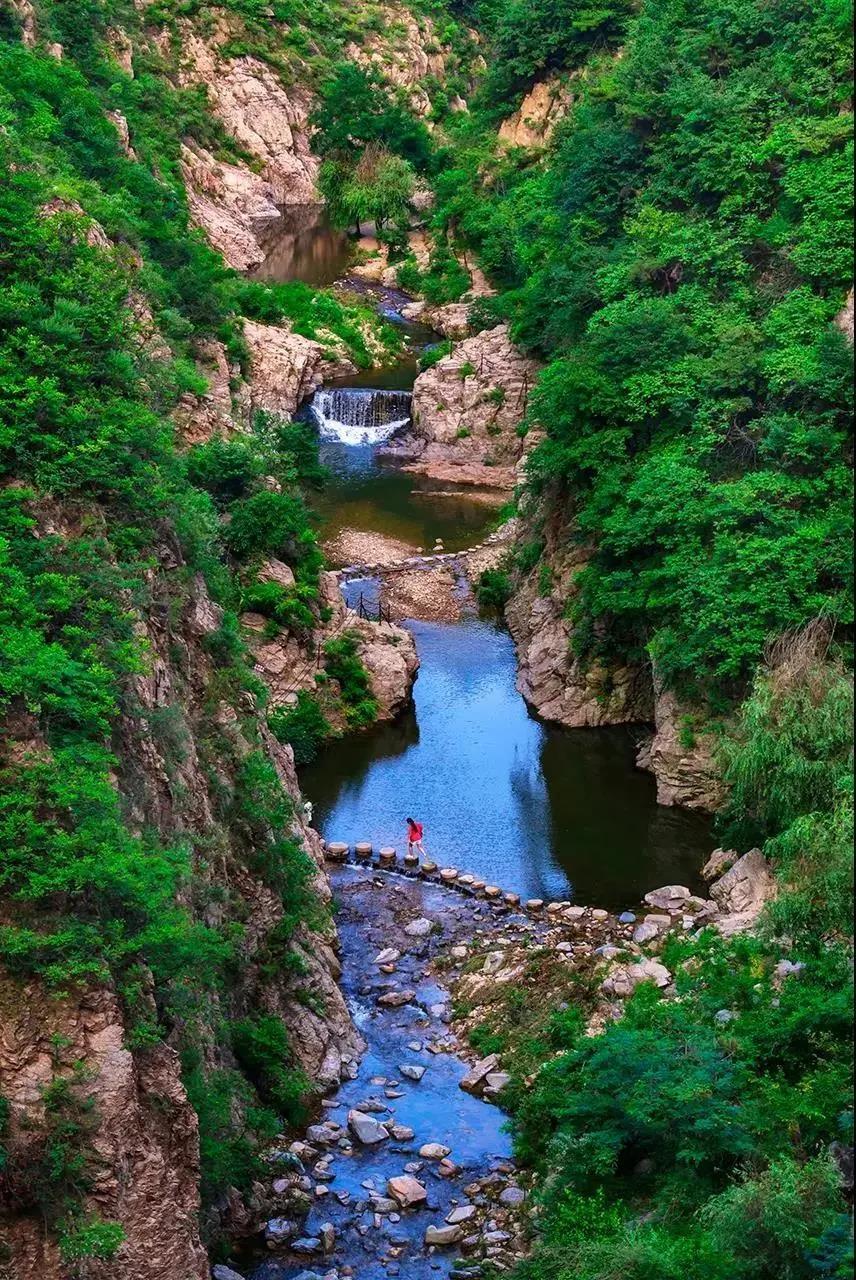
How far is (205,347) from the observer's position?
46812mm

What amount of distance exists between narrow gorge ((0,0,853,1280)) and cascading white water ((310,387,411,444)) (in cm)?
15

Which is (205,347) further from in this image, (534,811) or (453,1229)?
(453,1229)

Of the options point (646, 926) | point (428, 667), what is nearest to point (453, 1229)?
point (646, 926)

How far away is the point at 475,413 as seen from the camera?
56.1 meters

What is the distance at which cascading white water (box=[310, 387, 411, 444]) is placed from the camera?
5800 cm

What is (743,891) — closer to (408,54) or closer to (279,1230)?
(279,1230)

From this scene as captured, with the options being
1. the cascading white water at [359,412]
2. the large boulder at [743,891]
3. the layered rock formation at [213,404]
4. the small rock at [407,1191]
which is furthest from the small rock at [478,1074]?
the cascading white water at [359,412]

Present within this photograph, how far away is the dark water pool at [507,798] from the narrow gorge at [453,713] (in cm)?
14

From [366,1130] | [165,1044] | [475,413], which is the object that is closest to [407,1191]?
[366,1130]

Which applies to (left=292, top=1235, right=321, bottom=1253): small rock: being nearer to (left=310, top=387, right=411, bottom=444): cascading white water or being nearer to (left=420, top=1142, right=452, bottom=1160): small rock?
(left=420, top=1142, right=452, bottom=1160): small rock

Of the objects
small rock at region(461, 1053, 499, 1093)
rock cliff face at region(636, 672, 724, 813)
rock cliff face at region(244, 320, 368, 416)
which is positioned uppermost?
rock cliff face at region(244, 320, 368, 416)

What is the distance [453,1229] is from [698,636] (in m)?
15.6

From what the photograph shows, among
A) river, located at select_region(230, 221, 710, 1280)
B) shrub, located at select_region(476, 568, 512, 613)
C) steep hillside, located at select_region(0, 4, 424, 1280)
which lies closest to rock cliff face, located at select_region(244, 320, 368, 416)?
river, located at select_region(230, 221, 710, 1280)

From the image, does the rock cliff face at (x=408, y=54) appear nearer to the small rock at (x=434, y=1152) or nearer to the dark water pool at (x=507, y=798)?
the dark water pool at (x=507, y=798)
